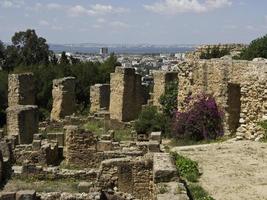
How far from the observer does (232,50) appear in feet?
127

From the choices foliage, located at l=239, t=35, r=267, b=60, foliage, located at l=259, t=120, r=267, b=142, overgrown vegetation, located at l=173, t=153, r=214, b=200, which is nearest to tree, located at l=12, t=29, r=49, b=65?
foliage, located at l=239, t=35, r=267, b=60

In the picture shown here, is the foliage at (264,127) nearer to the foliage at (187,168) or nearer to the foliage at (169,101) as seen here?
the foliage at (187,168)

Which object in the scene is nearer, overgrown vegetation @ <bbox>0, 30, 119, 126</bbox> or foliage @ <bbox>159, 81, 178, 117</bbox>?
foliage @ <bbox>159, 81, 178, 117</bbox>

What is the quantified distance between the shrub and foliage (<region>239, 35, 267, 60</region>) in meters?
6.89

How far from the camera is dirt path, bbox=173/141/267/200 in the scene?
10805 mm

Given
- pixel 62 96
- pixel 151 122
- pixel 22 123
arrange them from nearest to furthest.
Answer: pixel 22 123 → pixel 151 122 → pixel 62 96

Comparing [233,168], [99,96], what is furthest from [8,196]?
[99,96]

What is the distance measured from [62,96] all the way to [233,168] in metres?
23.1

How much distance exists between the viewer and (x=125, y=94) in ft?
110

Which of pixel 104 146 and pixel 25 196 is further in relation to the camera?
pixel 104 146

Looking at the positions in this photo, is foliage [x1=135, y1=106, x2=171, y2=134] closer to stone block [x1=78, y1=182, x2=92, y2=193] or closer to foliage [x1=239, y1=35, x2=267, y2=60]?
foliage [x1=239, y1=35, x2=267, y2=60]

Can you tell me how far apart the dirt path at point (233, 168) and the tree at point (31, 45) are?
50615 mm

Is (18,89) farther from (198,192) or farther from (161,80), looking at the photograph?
(198,192)

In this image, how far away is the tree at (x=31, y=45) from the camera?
212ft
